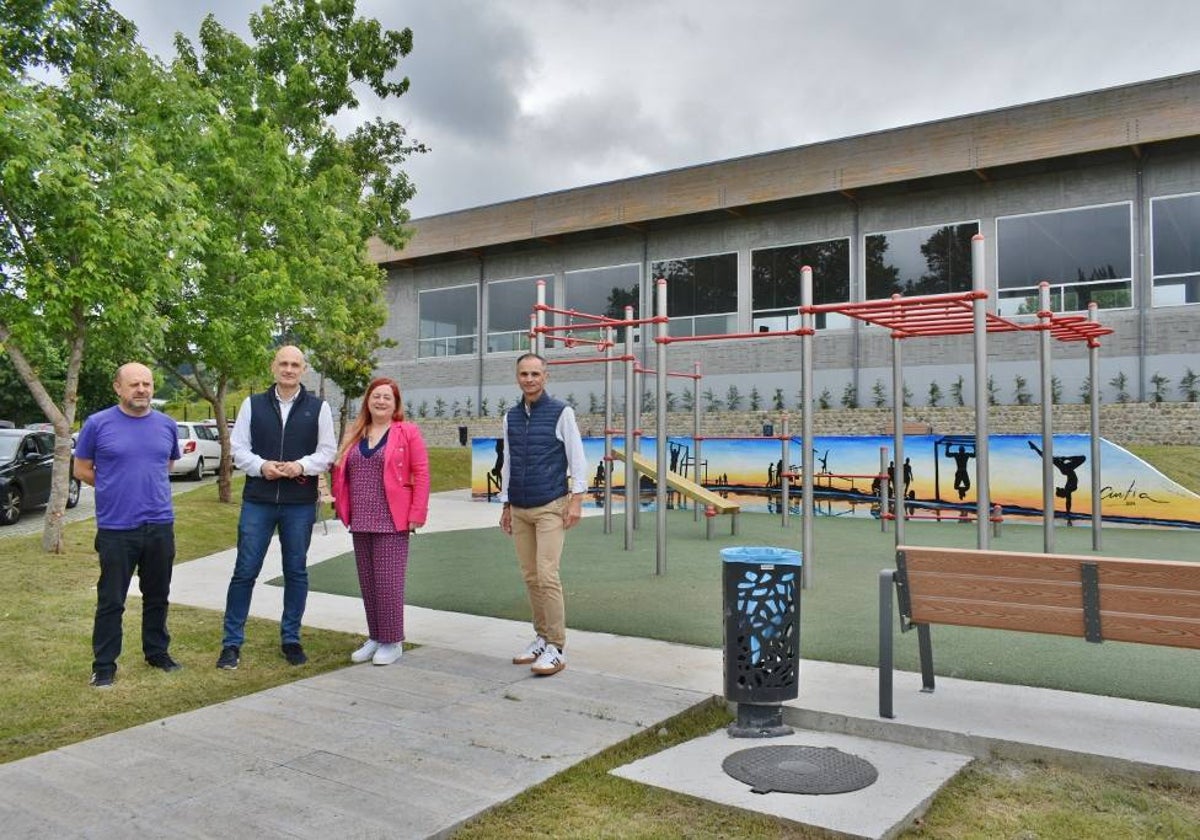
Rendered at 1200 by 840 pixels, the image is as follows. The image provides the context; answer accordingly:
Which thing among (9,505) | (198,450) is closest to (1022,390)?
(9,505)

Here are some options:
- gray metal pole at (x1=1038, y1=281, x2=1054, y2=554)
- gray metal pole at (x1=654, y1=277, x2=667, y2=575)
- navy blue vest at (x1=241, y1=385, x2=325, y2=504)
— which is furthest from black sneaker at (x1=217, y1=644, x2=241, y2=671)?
gray metal pole at (x1=1038, y1=281, x2=1054, y2=554)

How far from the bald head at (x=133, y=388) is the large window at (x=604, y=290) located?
22.9 meters

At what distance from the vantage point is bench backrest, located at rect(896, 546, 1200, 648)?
3.93 metres

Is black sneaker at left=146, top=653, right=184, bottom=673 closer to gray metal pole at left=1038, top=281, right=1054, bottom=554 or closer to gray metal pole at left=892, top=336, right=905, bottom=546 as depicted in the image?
gray metal pole at left=892, top=336, right=905, bottom=546

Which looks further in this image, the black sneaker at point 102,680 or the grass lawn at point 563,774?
the black sneaker at point 102,680

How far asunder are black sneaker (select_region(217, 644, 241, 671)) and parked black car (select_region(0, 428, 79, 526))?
34.0 feet

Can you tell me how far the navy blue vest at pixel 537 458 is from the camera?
563 centimetres

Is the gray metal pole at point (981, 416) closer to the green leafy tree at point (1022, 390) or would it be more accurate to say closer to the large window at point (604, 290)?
the green leafy tree at point (1022, 390)

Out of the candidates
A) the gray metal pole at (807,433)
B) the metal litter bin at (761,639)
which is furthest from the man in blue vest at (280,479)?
the gray metal pole at (807,433)

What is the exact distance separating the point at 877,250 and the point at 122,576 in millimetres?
21879

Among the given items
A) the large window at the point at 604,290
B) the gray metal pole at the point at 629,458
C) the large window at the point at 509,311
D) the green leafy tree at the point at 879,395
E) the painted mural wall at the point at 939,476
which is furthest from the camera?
the large window at the point at 509,311

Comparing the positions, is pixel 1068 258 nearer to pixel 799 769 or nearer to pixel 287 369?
pixel 287 369

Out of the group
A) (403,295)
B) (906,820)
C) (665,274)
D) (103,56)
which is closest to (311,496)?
(906,820)

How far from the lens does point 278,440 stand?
18.8 feet
